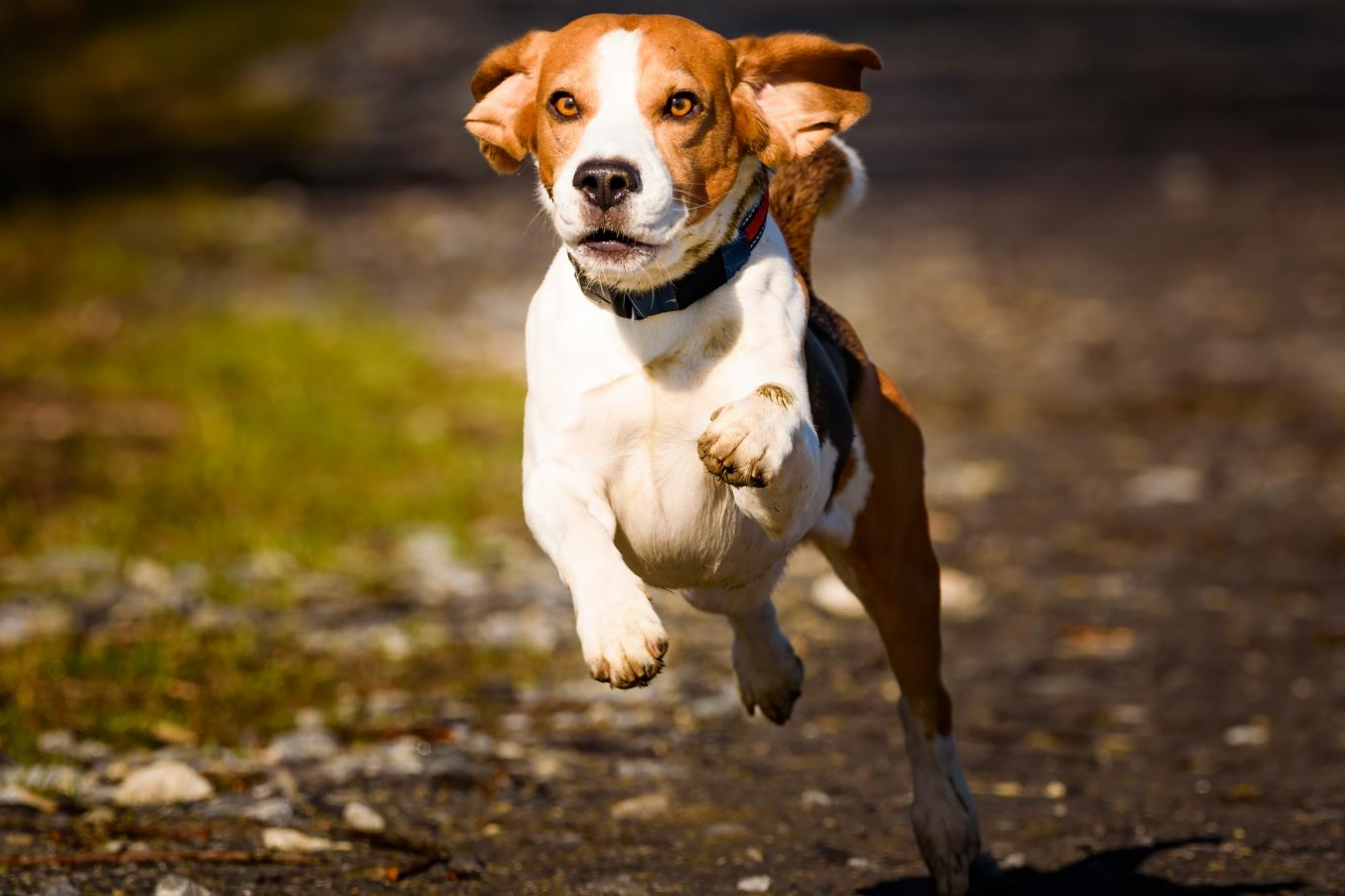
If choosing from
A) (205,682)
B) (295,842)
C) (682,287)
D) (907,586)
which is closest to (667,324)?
(682,287)

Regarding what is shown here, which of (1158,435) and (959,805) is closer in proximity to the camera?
(959,805)

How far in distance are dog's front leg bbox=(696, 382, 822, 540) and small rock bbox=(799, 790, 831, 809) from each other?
131cm

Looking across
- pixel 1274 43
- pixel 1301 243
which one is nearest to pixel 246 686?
pixel 1301 243

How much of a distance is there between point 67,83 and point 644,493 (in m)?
18.7

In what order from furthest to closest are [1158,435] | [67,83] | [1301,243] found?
[67,83], [1301,243], [1158,435]

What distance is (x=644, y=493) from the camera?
422 cm

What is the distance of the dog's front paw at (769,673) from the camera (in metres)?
4.98

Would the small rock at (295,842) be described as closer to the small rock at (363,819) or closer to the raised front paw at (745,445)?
the small rock at (363,819)

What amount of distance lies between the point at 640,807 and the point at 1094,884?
4.00ft

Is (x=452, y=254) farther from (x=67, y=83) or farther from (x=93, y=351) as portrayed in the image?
(x=67, y=83)

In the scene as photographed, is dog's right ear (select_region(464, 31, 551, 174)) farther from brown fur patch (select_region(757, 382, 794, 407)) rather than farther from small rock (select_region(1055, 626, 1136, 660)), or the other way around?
small rock (select_region(1055, 626, 1136, 660))

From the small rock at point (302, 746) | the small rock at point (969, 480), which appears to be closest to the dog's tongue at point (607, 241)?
the small rock at point (302, 746)

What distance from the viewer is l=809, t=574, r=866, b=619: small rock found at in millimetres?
7141

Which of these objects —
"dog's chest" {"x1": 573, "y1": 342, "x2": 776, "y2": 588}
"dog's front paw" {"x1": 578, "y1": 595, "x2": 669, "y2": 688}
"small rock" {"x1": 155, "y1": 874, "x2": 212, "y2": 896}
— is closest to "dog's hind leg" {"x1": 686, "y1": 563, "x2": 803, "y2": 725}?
"dog's chest" {"x1": 573, "y1": 342, "x2": 776, "y2": 588}
